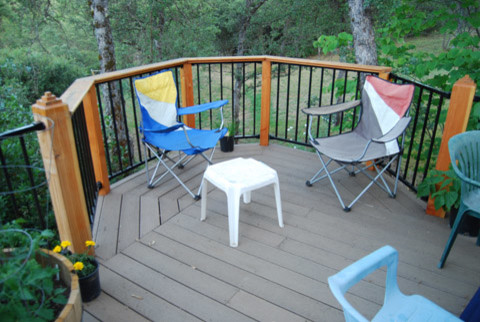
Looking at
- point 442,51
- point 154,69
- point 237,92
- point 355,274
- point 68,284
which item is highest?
point 442,51

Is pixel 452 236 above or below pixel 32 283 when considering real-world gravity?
below

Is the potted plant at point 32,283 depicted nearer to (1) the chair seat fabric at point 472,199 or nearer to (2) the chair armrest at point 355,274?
(2) the chair armrest at point 355,274

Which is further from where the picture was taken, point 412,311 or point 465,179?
point 465,179

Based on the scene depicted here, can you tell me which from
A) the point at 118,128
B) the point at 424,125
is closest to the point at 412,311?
the point at 424,125

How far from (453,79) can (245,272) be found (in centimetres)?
238

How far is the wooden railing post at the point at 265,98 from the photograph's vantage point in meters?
3.95

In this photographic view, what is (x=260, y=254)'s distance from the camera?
2.42 m

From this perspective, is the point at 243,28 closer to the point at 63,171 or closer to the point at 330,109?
the point at 330,109

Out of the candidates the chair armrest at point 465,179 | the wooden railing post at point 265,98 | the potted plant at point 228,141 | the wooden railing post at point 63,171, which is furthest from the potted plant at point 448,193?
the wooden railing post at point 63,171

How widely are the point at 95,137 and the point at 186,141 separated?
2.37ft

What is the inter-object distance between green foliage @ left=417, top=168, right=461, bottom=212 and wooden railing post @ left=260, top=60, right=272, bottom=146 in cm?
177

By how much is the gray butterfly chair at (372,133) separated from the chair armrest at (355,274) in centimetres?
158

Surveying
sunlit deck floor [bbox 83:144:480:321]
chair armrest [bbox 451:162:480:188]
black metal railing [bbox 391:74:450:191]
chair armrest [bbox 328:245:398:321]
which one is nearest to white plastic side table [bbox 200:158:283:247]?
sunlit deck floor [bbox 83:144:480:321]

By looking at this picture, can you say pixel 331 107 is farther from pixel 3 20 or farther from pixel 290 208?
pixel 3 20
